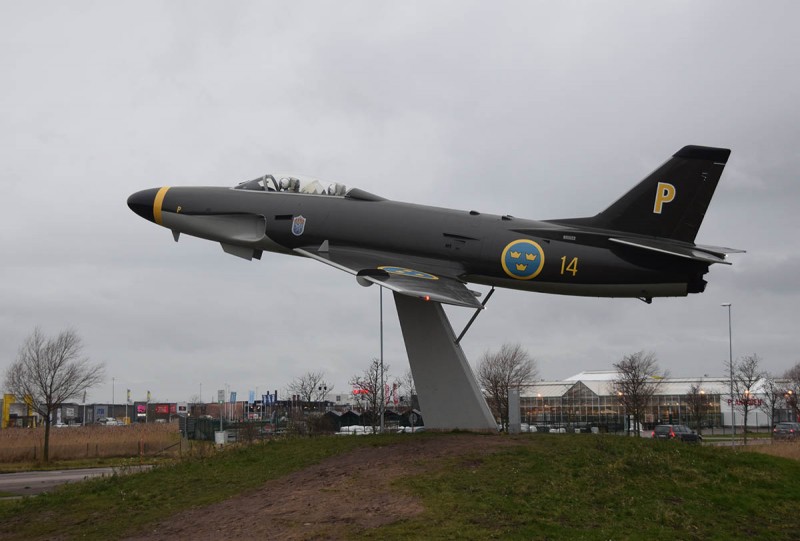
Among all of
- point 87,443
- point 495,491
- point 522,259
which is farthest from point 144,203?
point 87,443

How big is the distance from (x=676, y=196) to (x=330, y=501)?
10.7 meters

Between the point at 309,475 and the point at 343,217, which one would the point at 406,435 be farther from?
the point at 343,217

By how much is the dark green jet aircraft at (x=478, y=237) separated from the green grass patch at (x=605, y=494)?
3.82 metres

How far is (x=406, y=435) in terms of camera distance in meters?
19.3

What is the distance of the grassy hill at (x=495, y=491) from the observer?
40.8 ft

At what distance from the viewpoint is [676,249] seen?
16500 mm

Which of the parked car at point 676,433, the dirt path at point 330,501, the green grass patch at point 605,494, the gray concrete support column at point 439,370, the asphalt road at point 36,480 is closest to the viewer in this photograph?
the green grass patch at point 605,494

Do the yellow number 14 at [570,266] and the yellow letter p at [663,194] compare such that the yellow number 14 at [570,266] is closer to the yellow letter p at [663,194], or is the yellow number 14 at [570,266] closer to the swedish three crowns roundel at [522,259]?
the swedish three crowns roundel at [522,259]

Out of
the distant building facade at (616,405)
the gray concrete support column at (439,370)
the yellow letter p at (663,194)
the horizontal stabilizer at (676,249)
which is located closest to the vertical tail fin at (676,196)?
the yellow letter p at (663,194)

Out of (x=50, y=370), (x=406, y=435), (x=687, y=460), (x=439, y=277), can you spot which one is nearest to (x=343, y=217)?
(x=439, y=277)

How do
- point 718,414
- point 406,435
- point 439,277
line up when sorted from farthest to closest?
point 718,414, point 406,435, point 439,277

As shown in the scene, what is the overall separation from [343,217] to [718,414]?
2501 inches

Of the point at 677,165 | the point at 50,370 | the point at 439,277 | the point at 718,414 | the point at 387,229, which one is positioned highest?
the point at 677,165

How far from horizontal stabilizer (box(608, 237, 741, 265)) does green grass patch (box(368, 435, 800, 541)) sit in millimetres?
4722
